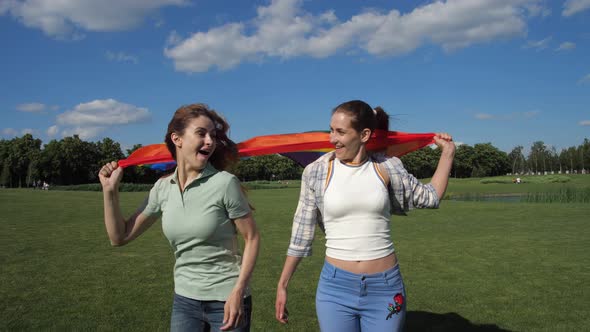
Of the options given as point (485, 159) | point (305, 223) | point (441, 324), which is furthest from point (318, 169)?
point (485, 159)

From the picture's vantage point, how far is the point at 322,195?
134 inches

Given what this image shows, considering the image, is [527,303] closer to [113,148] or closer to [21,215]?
[21,215]

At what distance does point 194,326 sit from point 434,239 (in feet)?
43.3

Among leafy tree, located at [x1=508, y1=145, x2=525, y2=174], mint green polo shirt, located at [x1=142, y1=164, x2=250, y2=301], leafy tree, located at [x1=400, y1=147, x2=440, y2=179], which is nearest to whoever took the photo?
mint green polo shirt, located at [x1=142, y1=164, x2=250, y2=301]

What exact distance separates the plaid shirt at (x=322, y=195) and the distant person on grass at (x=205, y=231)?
0.49m

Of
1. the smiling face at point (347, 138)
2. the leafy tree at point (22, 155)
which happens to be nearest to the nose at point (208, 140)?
the smiling face at point (347, 138)

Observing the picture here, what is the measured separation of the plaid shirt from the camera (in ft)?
11.0

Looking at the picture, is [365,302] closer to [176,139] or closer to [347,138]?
[347,138]

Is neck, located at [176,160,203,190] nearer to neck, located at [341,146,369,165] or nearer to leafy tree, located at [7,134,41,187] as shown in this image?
neck, located at [341,146,369,165]

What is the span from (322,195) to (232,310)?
1.04 metres

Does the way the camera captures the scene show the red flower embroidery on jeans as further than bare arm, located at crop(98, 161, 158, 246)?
No

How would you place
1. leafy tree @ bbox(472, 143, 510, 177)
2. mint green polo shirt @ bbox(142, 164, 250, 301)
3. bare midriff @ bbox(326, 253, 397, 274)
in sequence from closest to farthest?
mint green polo shirt @ bbox(142, 164, 250, 301), bare midriff @ bbox(326, 253, 397, 274), leafy tree @ bbox(472, 143, 510, 177)

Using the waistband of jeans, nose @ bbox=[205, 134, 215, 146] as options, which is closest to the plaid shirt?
the waistband of jeans

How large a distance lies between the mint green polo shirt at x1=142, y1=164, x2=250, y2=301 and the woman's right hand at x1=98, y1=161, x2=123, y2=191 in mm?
488
